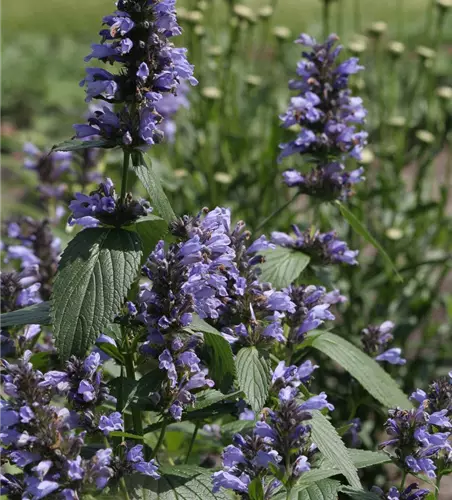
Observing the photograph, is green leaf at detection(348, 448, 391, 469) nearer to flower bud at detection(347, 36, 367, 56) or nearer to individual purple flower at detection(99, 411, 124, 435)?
individual purple flower at detection(99, 411, 124, 435)

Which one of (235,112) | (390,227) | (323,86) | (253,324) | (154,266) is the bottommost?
(390,227)

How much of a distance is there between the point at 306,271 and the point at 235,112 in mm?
2203

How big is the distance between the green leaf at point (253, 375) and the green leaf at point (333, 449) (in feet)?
0.49

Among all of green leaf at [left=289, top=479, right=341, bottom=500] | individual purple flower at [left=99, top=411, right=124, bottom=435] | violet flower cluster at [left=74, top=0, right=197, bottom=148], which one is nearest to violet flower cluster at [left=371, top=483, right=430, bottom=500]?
green leaf at [left=289, top=479, right=341, bottom=500]

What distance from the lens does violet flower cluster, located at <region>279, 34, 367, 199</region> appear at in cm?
312

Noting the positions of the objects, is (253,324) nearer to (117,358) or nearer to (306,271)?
(117,358)

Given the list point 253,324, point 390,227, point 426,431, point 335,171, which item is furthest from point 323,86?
point 390,227

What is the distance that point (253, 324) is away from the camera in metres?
2.45

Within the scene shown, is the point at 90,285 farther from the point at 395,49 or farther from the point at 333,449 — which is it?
the point at 395,49

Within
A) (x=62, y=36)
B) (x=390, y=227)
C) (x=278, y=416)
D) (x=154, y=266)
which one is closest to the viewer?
(x=278, y=416)

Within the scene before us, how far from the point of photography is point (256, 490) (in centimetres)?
215

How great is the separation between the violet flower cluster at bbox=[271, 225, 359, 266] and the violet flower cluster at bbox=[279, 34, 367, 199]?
0.52 feet

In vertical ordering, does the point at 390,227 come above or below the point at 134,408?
below

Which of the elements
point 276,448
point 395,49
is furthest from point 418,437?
point 395,49
